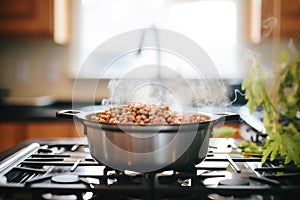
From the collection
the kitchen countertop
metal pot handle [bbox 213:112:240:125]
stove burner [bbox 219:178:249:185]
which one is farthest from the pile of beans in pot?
the kitchen countertop

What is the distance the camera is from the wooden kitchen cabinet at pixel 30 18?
2.82 m

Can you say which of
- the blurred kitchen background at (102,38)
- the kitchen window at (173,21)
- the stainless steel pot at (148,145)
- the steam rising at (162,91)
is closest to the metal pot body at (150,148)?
the stainless steel pot at (148,145)

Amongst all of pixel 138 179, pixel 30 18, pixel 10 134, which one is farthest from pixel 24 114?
pixel 138 179

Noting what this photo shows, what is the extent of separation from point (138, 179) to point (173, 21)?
2.55 m

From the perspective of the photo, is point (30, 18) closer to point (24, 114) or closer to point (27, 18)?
point (27, 18)

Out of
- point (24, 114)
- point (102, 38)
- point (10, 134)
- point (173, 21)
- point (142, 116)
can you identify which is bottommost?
point (10, 134)

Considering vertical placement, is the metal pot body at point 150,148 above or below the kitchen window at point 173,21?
below

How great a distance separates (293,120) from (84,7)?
2.52 m

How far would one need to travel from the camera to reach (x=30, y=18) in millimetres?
2836

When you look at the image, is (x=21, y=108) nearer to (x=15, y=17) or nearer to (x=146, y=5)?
(x=15, y=17)

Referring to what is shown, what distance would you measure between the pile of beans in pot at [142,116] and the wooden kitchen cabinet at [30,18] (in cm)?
212

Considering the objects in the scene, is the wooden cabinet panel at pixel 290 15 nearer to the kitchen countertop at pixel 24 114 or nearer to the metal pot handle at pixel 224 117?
the kitchen countertop at pixel 24 114

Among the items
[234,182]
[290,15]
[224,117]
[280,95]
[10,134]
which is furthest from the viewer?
[290,15]

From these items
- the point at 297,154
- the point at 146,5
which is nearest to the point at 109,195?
the point at 297,154
